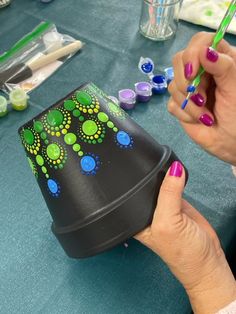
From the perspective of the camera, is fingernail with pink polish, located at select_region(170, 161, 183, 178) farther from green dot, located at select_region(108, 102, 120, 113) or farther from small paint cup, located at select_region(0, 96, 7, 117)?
small paint cup, located at select_region(0, 96, 7, 117)

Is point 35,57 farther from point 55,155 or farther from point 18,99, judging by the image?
point 55,155

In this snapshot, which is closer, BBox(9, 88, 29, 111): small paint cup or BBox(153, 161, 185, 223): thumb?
BBox(153, 161, 185, 223): thumb

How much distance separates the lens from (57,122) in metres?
0.44

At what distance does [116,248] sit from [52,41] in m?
0.50

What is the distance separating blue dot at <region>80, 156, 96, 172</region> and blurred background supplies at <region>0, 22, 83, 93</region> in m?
0.40

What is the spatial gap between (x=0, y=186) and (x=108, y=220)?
0.28m

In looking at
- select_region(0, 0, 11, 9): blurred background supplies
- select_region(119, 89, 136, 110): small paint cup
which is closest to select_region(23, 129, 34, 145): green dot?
select_region(119, 89, 136, 110): small paint cup

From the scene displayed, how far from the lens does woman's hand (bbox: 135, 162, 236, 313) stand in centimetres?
45

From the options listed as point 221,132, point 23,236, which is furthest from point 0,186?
point 221,132

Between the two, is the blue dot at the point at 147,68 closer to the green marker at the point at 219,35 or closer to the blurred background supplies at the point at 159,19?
the blurred background supplies at the point at 159,19

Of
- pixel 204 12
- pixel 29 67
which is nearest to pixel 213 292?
pixel 29 67

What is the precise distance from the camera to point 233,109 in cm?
53

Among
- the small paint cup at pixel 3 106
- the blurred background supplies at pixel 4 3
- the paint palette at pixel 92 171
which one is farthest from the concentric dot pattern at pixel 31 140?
the blurred background supplies at pixel 4 3

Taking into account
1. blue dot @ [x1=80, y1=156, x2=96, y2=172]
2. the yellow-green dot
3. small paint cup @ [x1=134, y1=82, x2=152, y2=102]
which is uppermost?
the yellow-green dot
